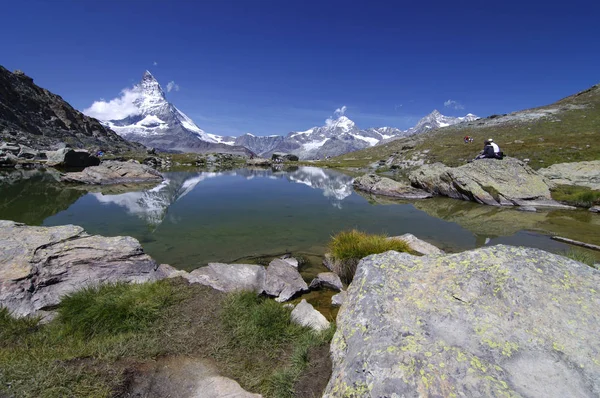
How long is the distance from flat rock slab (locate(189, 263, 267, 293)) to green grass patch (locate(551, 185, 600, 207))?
106 ft

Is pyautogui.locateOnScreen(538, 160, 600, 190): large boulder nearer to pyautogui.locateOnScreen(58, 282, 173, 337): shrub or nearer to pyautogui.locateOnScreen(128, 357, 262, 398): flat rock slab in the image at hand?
pyautogui.locateOnScreen(128, 357, 262, 398): flat rock slab

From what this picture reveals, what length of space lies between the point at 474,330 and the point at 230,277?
7.88 m

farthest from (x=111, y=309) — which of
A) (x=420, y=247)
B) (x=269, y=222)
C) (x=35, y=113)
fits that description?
(x=35, y=113)

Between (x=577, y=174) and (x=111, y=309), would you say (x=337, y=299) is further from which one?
(x=577, y=174)

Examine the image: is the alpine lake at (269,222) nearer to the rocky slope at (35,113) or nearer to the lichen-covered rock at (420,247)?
the lichen-covered rock at (420,247)

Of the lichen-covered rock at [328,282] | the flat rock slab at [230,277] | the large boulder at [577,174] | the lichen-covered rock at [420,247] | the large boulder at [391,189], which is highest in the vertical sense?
the large boulder at [577,174]

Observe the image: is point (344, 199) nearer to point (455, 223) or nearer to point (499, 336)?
point (455, 223)

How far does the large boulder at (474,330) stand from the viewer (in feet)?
12.6

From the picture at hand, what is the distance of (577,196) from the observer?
27703 millimetres

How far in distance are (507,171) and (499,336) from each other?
35.3 m

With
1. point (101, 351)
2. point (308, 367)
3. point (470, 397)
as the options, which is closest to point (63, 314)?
point (101, 351)

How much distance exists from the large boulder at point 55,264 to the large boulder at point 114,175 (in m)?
37.6

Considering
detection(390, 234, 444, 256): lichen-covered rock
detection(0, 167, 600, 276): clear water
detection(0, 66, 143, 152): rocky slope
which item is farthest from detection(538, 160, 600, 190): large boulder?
detection(0, 66, 143, 152): rocky slope

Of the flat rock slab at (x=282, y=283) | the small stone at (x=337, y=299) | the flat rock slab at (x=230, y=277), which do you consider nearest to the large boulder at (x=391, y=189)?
the flat rock slab at (x=282, y=283)
